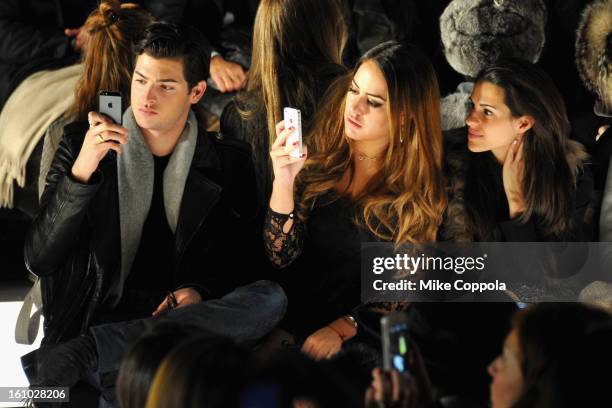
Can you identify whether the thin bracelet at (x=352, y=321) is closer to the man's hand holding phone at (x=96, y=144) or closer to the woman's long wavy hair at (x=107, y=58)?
the man's hand holding phone at (x=96, y=144)

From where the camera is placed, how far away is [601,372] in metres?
2.20

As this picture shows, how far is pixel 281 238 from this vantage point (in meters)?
3.50

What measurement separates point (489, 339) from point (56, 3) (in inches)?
89.8

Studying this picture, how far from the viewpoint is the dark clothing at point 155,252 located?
3.57m

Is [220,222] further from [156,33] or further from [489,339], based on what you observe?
[489,339]

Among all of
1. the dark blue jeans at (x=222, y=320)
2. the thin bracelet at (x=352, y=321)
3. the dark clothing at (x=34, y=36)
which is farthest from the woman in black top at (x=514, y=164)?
the dark clothing at (x=34, y=36)

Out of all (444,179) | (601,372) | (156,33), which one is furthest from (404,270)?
(601,372)

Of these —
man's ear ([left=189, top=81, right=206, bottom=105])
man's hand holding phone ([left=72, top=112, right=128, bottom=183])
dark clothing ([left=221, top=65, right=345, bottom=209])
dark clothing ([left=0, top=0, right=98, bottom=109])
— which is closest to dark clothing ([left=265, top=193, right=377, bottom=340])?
dark clothing ([left=221, top=65, right=345, bottom=209])

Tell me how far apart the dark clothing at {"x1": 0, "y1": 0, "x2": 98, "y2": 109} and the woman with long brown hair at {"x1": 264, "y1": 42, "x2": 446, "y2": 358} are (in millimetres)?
1346

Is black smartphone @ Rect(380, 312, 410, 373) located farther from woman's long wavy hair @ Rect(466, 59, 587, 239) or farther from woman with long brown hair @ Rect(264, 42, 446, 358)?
woman's long wavy hair @ Rect(466, 59, 587, 239)

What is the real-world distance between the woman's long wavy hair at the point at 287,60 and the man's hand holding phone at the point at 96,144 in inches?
23.2

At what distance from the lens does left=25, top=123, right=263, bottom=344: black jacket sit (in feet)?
11.1

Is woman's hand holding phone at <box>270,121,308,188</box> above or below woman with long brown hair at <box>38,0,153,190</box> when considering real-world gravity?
below

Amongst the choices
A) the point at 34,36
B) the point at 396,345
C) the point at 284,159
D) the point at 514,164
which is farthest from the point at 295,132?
the point at 34,36
